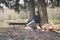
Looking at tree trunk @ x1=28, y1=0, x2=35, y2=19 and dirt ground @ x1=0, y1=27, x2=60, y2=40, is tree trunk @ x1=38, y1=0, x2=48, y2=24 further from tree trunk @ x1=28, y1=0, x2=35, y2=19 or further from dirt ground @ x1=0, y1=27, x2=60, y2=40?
dirt ground @ x1=0, y1=27, x2=60, y2=40

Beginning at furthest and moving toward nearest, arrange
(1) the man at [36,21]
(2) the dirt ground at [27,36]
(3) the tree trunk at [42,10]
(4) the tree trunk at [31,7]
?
(4) the tree trunk at [31,7] → (3) the tree trunk at [42,10] → (1) the man at [36,21] → (2) the dirt ground at [27,36]

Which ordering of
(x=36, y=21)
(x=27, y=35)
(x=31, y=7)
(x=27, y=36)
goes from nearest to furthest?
(x=27, y=36)
(x=27, y=35)
(x=36, y=21)
(x=31, y=7)

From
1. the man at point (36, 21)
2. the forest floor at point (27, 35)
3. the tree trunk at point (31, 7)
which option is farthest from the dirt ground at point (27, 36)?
the tree trunk at point (31, 7)

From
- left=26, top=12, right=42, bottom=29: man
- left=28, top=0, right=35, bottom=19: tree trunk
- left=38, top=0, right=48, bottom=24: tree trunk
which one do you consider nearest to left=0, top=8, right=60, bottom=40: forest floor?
left=26, top=12, right=42, bottom=29: man

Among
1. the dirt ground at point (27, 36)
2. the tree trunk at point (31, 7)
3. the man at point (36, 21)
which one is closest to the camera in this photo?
the dirt ground at point (27, 36)

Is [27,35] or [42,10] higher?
[42,10]

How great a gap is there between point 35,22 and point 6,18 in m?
10.7

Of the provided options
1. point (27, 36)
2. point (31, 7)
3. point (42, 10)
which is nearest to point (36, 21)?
point (42, 10)

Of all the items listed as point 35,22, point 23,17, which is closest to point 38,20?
point 35,22

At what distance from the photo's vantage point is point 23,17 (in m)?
22.1

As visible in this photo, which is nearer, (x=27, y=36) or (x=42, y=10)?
(x=27, y=36)

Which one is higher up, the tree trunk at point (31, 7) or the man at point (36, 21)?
the tree trunk at point (31, 7)

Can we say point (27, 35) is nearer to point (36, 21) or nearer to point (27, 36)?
point (27, 36)

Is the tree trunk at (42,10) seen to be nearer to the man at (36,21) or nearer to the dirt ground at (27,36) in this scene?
the man at (36,21)
